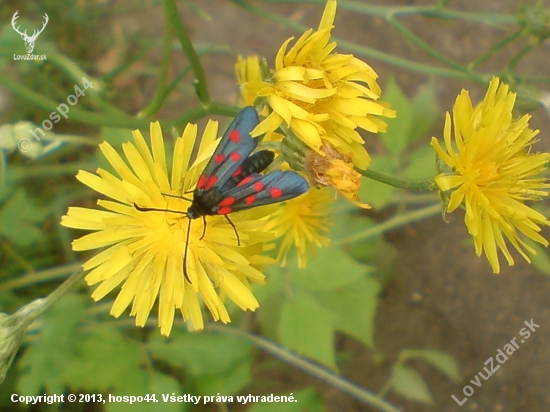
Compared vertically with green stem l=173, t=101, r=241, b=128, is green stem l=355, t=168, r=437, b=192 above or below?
below

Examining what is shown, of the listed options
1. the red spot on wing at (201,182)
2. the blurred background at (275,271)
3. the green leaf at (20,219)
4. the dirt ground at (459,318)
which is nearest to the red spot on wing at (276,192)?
the red spot on wing at (201,182)

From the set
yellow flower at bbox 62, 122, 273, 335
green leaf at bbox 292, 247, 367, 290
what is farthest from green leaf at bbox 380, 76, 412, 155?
yellow flower at bbox 62, 122, 273, 335

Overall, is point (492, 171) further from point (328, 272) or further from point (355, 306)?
point (355, 306)

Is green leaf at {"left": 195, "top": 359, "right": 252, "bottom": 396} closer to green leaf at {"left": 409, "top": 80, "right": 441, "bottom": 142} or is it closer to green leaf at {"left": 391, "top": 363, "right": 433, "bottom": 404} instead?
green leaf at {"left": 391, "top": 363, "right": 433, "bottom": 404}

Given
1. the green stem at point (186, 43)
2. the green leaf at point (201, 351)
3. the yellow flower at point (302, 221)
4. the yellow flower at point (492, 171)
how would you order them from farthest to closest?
1. the green leaf at point (201, 351)
2. the yellow flower at point (302, 221)
3. the green stem at point (186, 43)
4. the yellow flower at point (492, 171)

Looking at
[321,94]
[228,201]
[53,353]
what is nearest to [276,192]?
[228,201]

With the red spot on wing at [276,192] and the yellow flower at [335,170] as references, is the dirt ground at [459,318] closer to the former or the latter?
the yellow flower at [335,170]
